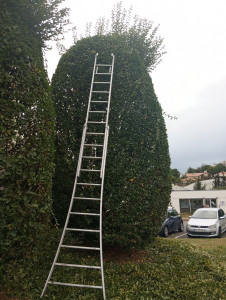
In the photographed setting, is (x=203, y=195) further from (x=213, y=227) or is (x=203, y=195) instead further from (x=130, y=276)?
(x=130, y=276)

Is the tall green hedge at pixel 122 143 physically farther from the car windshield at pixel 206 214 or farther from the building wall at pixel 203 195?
the building wall at pixel 203 195

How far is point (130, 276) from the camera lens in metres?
4.55

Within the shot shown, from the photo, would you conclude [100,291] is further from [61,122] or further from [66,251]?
[61,122]

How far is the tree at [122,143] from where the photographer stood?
4906mm

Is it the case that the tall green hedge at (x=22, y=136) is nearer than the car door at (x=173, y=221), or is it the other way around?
the tall green hedge at (x=22, y=136)

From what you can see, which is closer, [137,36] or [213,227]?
[137,36]

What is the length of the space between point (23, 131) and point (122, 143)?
2.05 m

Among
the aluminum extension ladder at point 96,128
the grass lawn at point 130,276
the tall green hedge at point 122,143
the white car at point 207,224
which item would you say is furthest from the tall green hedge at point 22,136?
the white car at point 207,224

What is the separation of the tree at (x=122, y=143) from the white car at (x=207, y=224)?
7.89 meters

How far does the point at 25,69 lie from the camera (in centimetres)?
373

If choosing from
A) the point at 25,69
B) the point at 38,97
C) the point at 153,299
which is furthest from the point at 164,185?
the point at 25,69

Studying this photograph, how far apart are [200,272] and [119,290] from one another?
175 cm

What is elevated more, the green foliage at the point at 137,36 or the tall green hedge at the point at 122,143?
the green foliage at the point at 137,36

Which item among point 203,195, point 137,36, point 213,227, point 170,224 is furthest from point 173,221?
point 203,195
